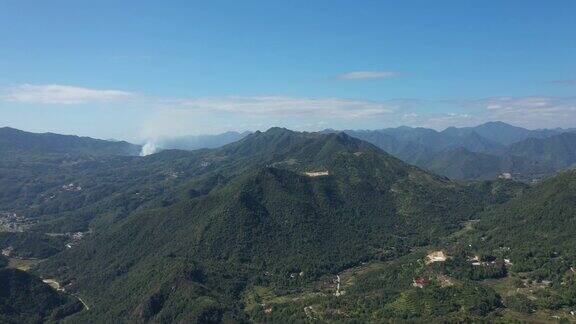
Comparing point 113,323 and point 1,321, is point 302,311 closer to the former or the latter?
point 113,323

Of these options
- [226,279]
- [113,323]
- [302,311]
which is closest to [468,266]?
[302,311]

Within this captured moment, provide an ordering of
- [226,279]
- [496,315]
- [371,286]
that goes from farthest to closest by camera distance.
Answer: [226,279] < [371,286] < [496,315]

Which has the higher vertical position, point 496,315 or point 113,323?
point 496,315

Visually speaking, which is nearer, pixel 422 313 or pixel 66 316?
pixel 422 313

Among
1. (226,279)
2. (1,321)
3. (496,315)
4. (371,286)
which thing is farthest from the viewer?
(226,279)

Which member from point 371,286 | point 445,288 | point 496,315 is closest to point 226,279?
point 371,286

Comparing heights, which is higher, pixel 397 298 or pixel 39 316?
pixel 397 298

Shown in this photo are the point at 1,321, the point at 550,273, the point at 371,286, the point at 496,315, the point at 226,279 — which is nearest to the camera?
the point at 496,315

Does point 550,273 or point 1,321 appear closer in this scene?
point 1,321

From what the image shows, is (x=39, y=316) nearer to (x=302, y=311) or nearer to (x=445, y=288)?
(x=302, y=311)
